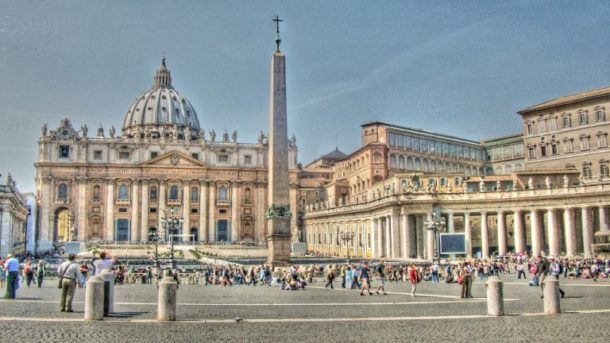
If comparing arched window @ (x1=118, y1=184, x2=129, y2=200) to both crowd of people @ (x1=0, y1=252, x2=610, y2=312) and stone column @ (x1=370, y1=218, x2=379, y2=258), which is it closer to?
stone column @ (x1=370, y1=218, x2=379, y2=258)

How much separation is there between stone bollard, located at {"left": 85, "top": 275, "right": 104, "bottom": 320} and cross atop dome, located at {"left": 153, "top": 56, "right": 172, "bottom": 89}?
370 ft

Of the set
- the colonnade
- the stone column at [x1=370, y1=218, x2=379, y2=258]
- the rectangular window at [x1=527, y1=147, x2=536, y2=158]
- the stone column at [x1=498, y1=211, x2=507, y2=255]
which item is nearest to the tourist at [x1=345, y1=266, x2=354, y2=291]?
the colonnade

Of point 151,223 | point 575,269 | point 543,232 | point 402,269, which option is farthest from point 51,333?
point 151,223

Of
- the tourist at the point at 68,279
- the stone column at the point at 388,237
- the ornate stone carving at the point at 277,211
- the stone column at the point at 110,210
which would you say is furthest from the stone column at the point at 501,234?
the stone column at the point at 110,210

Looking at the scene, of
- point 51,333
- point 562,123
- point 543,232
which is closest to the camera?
point 51,333

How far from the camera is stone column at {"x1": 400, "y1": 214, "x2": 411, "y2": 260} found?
4845 cm

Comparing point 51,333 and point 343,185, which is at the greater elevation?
point 343,185

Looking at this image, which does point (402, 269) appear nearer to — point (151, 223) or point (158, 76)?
point (151, 223)

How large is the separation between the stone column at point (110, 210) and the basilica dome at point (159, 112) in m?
28.9

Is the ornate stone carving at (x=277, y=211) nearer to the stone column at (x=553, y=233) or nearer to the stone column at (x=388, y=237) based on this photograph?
the stone column at (x=388, y=237)

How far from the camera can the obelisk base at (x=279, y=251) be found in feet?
97.1

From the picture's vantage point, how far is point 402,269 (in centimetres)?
3019

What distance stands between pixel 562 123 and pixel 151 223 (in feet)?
166

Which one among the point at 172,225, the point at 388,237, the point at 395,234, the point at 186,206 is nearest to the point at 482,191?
the point at 395,234
